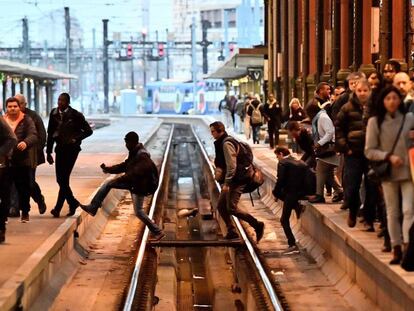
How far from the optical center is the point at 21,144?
15.5 meters

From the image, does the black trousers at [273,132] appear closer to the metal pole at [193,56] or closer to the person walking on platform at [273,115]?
A: the person walking on platform at [273,115]

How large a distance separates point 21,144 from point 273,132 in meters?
23.2

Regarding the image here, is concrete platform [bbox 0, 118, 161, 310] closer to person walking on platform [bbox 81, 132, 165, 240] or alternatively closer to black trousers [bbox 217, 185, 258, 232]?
person walking on platform [bbox 81, 132, 165, 240]

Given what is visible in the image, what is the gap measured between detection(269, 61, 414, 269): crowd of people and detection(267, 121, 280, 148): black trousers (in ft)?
63.0

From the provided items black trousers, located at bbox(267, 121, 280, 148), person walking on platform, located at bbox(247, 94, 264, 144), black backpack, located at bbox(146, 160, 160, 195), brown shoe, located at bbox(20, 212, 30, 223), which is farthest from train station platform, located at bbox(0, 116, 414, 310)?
person walking on platform, located at bbox(247, 94, 264, 144)

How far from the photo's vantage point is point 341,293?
13.4m

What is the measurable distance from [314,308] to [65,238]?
378 cm

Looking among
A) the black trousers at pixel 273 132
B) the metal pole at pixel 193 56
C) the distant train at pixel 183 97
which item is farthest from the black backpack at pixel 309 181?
the distant train at pixel 183 97

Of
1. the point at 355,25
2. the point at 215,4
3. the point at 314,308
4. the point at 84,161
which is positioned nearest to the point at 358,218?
the point at 314,308

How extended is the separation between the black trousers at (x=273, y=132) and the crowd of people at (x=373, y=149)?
19.2 m

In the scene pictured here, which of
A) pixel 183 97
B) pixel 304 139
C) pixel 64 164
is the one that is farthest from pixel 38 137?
pixel 183 97

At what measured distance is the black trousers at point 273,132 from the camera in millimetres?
37156

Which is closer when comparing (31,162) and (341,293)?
(341,293)

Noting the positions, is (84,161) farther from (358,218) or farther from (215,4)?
(215,4)
